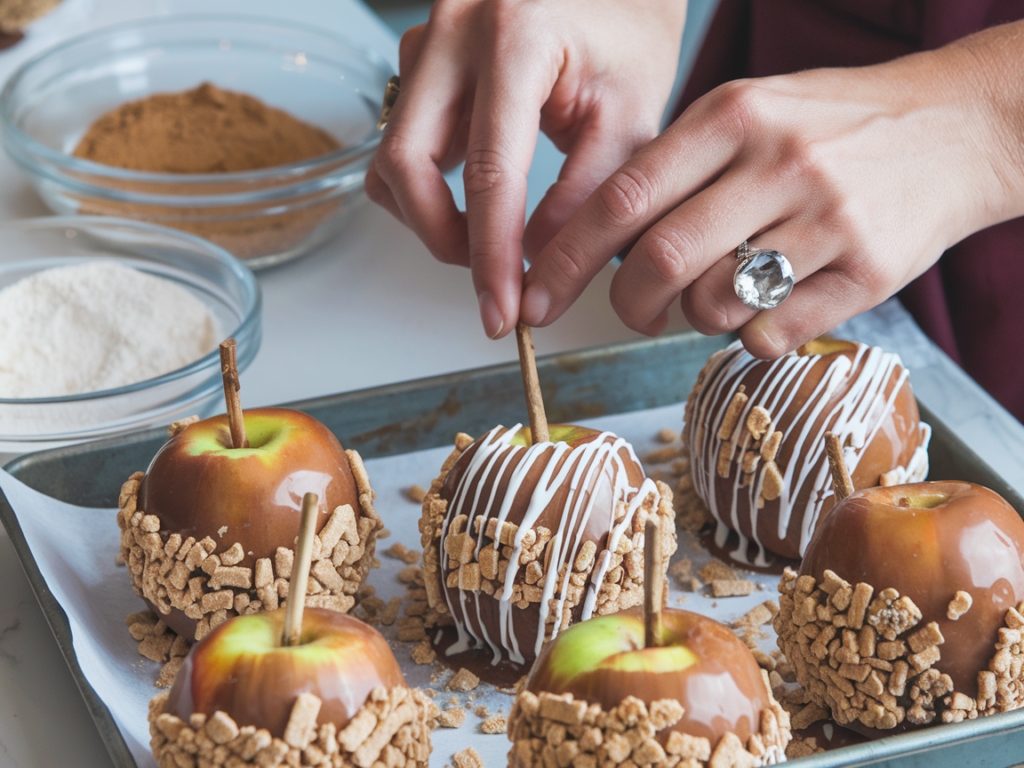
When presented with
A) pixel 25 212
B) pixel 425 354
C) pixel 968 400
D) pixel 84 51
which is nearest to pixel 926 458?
pixel 968 400

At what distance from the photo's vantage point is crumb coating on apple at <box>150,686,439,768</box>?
0.54 metres

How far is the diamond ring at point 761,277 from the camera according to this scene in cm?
73

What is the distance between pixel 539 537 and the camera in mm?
718

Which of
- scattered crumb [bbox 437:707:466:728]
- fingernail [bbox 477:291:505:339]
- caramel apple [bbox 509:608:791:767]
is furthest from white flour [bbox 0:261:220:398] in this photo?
caramel apple [bbox 509:608:791:767]

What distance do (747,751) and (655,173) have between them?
38 cm

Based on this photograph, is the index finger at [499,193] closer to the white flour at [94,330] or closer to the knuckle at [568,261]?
the knuckle at [568,261]

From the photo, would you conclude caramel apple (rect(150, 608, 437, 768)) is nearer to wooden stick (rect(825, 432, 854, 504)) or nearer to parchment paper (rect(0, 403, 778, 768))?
parchment paper (rect(0, 403, 778, 768))

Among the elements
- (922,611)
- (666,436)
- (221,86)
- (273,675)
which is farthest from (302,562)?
(221,86)

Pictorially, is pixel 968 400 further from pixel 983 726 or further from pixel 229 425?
pixel 229 425

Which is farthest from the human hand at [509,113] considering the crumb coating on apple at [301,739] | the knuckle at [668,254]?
the crumb coating on apple at [301,739]

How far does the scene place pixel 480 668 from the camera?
776 mm

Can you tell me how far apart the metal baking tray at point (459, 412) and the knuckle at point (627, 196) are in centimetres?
28

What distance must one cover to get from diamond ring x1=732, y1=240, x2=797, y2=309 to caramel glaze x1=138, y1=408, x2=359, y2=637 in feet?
1.05

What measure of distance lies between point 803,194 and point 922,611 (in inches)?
11.2
